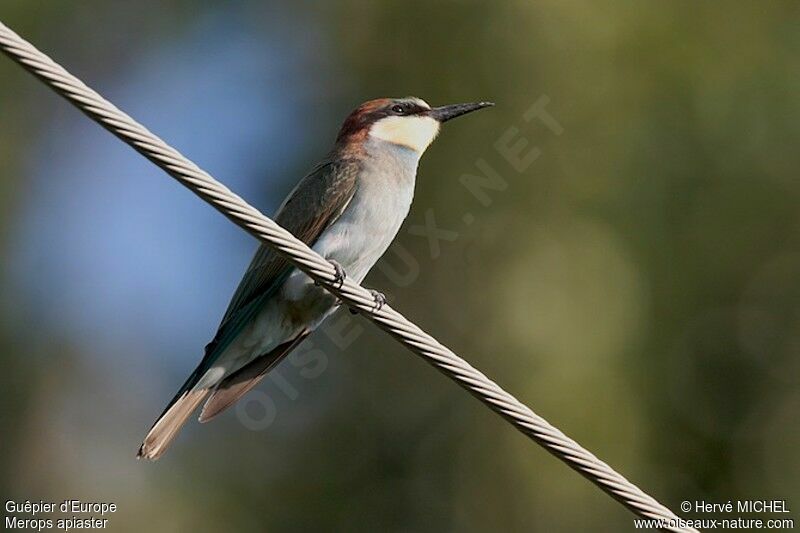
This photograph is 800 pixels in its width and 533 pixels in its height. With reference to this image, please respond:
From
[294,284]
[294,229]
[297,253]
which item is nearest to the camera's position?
[297,253]

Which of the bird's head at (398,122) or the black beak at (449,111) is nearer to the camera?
the bird's head at (398,122)

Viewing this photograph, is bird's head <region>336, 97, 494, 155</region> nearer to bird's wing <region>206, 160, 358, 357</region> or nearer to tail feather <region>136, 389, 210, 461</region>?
bird's wing <region>206, 160, 358, 357</region>

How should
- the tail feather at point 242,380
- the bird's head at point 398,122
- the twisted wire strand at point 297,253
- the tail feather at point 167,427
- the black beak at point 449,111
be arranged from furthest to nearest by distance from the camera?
the black beak at point 449,111
the bird's head at point 398,122
the tail feather at point 242,380
the tail feather at point 167,427
the twisted wire strand at point 297,253

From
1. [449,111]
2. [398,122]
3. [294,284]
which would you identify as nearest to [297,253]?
[294,284]

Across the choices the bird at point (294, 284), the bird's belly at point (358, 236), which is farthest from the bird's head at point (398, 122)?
the bird's belly at point (358, 236)

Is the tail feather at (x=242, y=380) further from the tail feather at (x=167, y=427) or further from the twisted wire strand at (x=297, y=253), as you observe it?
the twisted wire strand at (x=297, y=253)

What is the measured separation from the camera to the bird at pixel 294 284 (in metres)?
3.96

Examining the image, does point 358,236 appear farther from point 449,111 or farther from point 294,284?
point 449,111

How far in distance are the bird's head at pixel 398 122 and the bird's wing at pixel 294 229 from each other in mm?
306

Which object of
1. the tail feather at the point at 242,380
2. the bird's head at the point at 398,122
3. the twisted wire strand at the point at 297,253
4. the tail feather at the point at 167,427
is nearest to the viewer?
the twisted wire strand at the point at 297,253

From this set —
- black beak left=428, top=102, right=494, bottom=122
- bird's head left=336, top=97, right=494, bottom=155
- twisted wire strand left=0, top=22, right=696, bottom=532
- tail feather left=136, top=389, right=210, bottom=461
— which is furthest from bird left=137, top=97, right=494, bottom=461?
twisted wire strand left=0, top=22, right=696, bottom=532

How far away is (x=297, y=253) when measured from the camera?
2.79 metres

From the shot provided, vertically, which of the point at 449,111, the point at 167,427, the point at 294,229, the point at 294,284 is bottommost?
the point at 167,427

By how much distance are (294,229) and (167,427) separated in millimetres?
795
